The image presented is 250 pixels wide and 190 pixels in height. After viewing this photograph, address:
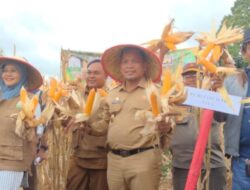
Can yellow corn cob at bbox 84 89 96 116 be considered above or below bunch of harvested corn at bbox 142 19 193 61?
below

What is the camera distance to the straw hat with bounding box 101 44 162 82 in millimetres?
2656

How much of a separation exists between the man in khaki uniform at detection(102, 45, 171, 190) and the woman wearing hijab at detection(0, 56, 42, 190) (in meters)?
0.49

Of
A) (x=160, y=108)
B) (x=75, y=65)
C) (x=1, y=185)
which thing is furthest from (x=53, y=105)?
(x=75, y=65)

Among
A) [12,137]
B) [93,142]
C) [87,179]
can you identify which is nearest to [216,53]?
[93,142]

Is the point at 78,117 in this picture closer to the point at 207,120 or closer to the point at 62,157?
the point at 207,120

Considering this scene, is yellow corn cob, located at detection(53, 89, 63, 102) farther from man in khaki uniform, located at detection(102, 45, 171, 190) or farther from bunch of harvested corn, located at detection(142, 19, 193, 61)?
bunch of harvested corn, located at detection(142, 19, 193, 61)

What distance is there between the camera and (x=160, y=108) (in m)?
2.24

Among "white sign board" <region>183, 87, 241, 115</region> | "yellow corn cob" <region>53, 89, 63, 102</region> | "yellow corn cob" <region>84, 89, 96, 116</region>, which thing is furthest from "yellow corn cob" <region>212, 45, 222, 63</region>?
"yellow corn cob" <region>53, 89, 63, 102</region>

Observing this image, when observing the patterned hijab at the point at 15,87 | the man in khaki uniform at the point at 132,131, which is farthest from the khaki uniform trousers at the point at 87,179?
the patterned hijab at the point at 15,87

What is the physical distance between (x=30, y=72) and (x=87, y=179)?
2.77ft

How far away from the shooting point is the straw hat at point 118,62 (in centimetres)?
266

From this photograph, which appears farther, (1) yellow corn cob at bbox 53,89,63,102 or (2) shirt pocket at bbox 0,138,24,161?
(1) yellow corn cob at bbox 53,89,63,102

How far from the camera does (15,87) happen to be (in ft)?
8.69

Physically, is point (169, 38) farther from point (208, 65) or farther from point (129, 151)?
point (129, 151)
